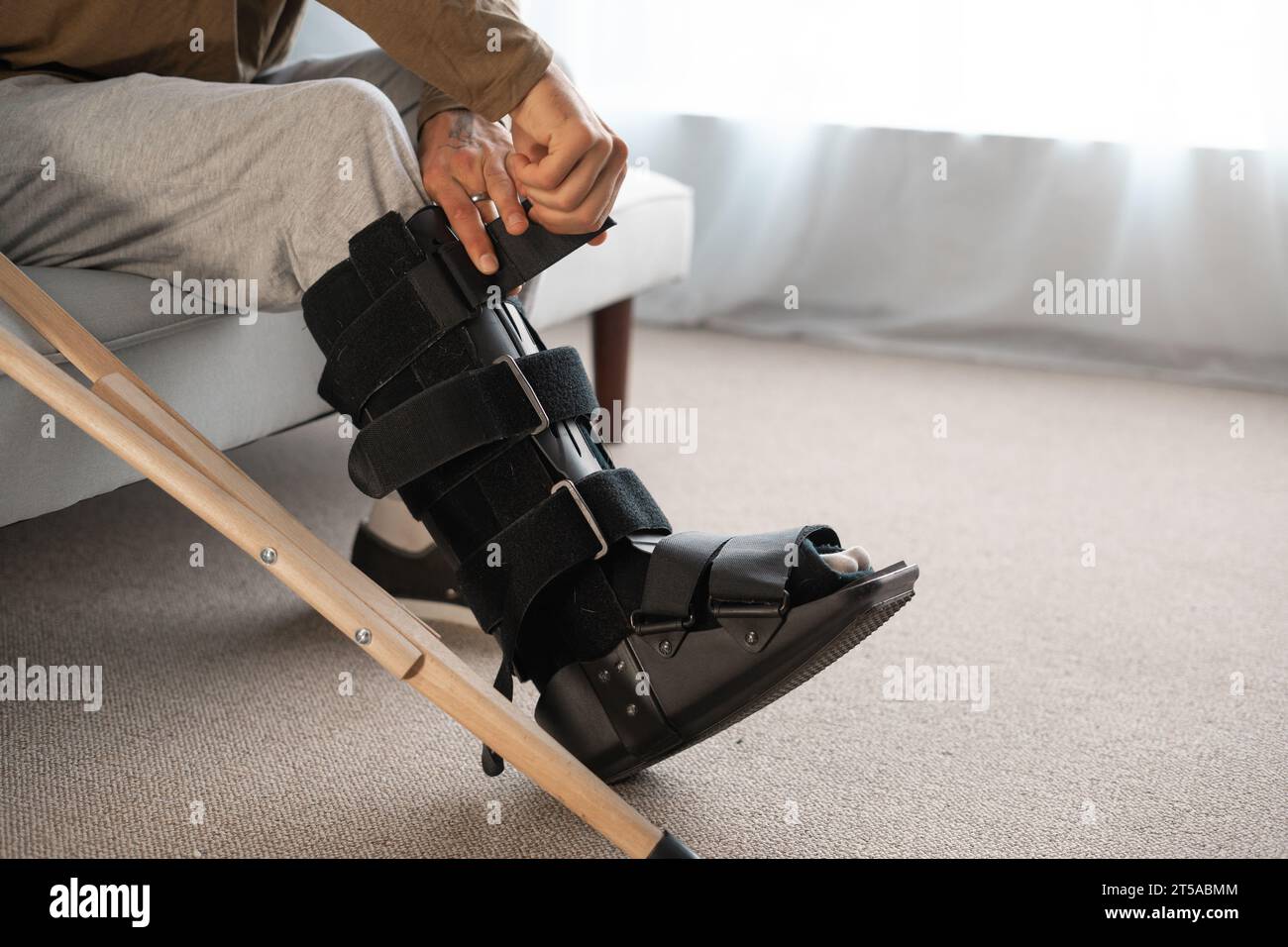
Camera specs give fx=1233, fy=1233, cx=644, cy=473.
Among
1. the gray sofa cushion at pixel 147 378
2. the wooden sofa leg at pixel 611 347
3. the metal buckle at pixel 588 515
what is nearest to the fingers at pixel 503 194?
the metal buckle at pixel 588 515

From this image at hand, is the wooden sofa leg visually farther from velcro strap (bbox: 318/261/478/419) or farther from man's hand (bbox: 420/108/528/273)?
velcro strap (bbox: 318/261/478/419)

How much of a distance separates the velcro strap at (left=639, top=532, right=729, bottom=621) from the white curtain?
1.52 m

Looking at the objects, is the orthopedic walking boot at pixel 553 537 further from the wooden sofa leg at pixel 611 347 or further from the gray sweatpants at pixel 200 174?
the wooden sofa leg at pixel 611 347

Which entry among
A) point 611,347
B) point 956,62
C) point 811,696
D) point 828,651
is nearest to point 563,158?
point 828,651

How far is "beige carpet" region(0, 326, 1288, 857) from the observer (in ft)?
2.51

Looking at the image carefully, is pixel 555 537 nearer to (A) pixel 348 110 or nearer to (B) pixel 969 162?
(A) pixel 348 110

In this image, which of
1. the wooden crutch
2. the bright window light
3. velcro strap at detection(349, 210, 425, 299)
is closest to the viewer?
the wooden crutch

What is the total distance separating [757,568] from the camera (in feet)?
2.25

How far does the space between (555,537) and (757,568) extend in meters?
0.12

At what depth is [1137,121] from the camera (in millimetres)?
1988

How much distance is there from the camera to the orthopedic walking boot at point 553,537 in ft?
2.26

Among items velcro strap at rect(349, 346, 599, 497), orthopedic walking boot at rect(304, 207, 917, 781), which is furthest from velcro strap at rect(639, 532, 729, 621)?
velcro strap at rect(349, 346, 599, 497)
